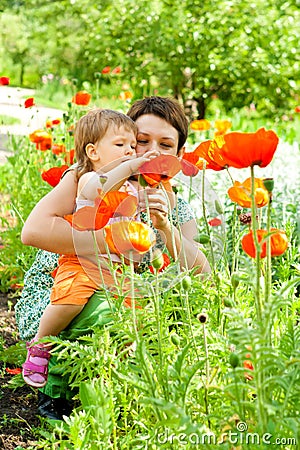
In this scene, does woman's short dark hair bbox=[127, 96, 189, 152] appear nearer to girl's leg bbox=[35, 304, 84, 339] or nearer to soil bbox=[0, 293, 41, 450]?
girl's leg bbox=[35, 304, 84, 339]

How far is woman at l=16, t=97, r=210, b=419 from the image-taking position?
2127mm

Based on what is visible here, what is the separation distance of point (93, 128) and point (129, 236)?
84 centimetres

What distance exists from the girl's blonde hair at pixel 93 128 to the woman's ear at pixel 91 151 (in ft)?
0.06

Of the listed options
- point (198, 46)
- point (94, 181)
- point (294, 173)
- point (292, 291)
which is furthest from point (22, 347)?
point (198, 46)

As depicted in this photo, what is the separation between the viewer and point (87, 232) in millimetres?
2180

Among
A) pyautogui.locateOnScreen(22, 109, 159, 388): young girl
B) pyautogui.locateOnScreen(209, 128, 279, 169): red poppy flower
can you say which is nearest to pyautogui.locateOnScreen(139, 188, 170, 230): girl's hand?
pyautogui.locateOnScreen(22, 109, 159, 388): young girl

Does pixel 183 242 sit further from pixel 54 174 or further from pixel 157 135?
pixel 54 174

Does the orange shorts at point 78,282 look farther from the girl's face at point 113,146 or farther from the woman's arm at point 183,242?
the girl's face at point 113,146

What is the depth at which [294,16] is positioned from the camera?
8867 millimetres

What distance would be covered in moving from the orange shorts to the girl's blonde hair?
0.28 metres

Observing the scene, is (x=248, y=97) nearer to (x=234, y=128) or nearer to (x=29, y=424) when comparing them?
(x=234, y=128)

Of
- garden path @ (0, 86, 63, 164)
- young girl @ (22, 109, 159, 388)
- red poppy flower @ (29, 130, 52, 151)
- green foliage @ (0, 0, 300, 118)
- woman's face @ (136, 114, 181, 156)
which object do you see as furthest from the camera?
green foliage @ (0, 0, 300, 118)

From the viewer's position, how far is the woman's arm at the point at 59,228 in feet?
7.14

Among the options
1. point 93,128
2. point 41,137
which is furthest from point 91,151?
point 41,137
